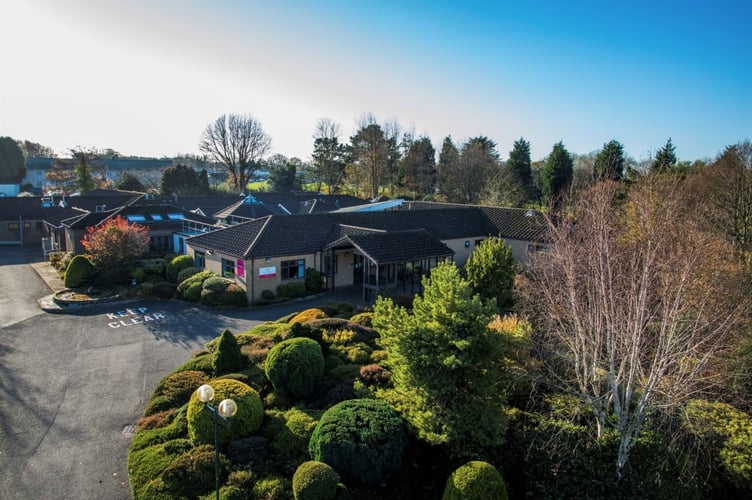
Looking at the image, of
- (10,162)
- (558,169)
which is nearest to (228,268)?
(558,169)

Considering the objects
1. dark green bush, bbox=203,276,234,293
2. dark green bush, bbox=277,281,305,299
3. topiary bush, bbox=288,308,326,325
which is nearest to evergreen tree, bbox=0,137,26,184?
dark green bush, bbox=203,276,234,293

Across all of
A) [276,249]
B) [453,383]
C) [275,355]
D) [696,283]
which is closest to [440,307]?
[453,383]

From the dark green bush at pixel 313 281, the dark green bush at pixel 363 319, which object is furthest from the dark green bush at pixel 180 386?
the dark green bush at pixel 313 281

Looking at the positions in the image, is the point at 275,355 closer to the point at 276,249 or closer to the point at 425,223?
the point at 276,249

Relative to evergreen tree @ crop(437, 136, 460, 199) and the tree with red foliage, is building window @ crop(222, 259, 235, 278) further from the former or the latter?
evergreen tree @ crop(437, 136, 460, 199)

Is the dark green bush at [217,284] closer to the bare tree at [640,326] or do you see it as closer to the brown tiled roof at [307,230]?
the brown tiled roof at [307,230]

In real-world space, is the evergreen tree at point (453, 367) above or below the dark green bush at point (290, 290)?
above
